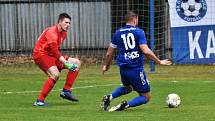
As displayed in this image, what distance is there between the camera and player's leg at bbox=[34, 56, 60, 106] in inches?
507

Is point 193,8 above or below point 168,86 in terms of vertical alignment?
above

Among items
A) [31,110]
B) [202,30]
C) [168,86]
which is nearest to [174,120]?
[31,110]

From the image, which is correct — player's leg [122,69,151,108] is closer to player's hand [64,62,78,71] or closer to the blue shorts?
the blue shorts

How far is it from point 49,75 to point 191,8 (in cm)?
930

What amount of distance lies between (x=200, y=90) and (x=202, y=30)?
21.0 ft

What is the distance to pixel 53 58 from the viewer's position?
13.3 m

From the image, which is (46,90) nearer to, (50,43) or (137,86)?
(50,43)

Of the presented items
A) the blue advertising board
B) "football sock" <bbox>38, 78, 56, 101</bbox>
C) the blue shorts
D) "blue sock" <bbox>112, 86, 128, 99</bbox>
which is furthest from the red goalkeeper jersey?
the blue advertising board

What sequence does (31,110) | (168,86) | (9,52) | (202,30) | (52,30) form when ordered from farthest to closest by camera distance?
(9,52), (202,30), (168,86), (52,30), (31,110)

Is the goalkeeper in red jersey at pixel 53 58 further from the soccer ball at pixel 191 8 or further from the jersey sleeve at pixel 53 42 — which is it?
the soccer ball at pixel 191 8

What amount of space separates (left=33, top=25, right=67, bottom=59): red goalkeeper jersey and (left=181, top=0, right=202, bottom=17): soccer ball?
28.9 feet

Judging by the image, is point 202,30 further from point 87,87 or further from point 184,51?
point 87,87

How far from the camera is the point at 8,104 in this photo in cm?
1310

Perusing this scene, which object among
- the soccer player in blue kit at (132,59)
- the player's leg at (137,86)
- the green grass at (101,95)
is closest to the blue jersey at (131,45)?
the soccer player in blue kit at (132,59)
